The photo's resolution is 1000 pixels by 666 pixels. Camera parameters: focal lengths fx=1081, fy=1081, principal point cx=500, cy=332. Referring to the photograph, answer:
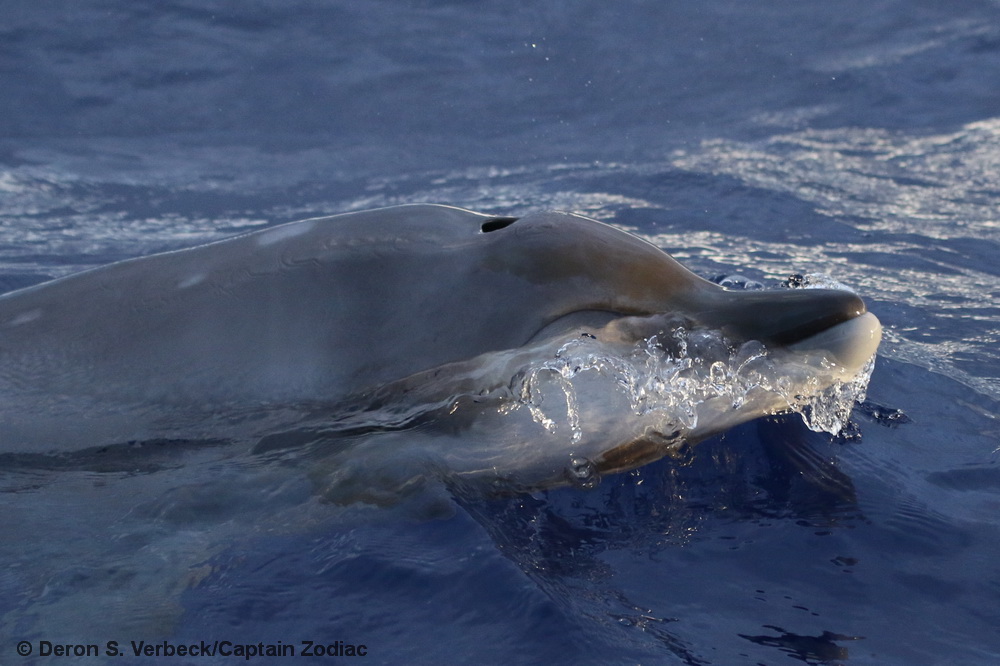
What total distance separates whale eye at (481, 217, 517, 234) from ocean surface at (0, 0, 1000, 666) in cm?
113

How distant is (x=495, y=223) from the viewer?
4.69 m

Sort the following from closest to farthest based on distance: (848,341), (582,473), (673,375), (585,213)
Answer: (848,341) < (673,375) < (582,473) < (585,213)

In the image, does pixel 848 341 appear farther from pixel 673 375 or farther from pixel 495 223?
pixel 495 223

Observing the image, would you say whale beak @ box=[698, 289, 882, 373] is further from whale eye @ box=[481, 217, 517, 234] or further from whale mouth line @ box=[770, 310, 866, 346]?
whale eye @ box=[481, 217, 517, 234]

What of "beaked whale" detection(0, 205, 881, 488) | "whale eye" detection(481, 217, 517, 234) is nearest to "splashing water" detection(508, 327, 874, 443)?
"beaked whale" detection(0, 205, 881, 488)

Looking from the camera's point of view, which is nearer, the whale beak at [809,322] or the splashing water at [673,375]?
the whale beak at [809,322]

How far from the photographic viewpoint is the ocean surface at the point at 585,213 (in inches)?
160

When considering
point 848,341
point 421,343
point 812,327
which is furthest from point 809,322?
point 421,343

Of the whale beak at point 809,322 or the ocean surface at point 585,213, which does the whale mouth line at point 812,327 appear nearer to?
the whale beak at point 809,322

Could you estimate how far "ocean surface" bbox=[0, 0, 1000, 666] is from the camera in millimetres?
4059

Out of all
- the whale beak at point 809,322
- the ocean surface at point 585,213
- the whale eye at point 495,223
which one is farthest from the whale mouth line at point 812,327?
the whale eye at point 495,223

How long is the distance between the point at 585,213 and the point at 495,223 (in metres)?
6.55

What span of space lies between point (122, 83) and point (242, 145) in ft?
6.77

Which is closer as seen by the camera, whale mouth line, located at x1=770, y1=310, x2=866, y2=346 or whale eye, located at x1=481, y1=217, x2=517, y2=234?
whale mouth line, located at x1=770, y1=310, x2=866, y2=346
